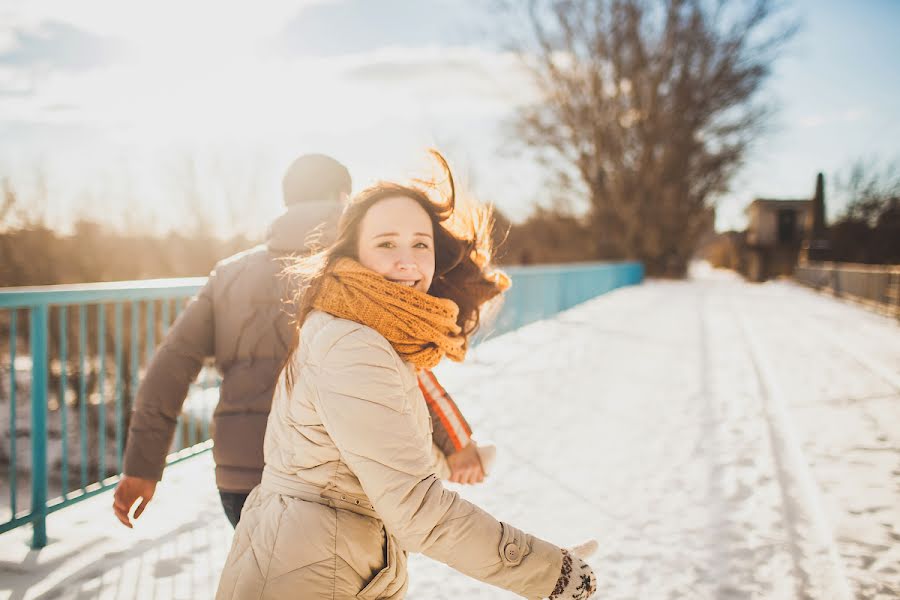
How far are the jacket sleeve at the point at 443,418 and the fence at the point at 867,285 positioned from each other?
1557 cm

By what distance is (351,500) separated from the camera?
4.92 feet

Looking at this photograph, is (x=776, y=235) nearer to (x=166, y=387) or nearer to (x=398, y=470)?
(x=166, y=387)

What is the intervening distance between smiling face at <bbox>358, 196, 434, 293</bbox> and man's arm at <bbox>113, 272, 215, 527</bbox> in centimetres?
93

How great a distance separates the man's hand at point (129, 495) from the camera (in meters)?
2.08

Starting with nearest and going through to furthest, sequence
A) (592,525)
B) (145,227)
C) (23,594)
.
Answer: (23,594)
(592,525)
(145,227)

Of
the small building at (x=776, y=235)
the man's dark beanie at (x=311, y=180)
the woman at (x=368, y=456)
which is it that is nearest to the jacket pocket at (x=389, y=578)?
the woman at (x=368, y=456)

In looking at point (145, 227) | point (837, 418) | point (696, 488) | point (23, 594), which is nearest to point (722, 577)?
point (696, 488)

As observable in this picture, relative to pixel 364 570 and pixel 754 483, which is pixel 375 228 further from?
pixel 754 483

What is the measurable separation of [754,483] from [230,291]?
130 inches

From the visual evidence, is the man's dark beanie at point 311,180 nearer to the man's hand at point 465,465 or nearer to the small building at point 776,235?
the man's hand at point 465,465

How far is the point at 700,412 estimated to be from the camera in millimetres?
5637

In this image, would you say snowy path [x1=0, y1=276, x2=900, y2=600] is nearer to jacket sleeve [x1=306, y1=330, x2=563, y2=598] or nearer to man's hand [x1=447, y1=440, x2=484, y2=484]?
man's hand [x1=447, y1=440, x2=484, y2=484]

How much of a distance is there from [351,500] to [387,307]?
0.46 m

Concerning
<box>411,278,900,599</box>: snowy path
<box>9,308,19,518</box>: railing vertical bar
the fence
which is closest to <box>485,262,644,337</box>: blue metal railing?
<box>411,278,900,599</box>: snowy path
